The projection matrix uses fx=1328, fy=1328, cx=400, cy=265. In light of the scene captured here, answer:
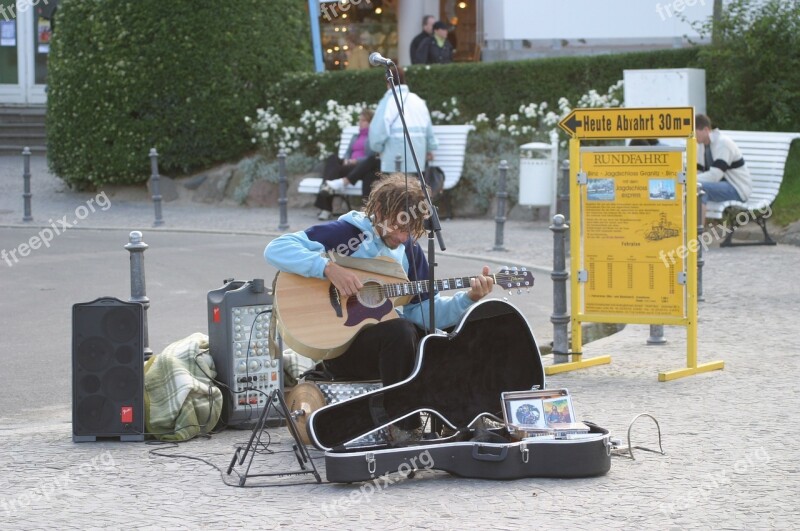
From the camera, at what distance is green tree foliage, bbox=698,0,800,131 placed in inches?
655

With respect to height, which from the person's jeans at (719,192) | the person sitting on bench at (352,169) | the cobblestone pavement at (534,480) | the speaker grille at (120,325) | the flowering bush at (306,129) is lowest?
the cobblestone pavement at (534,480)

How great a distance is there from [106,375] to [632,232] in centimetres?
361

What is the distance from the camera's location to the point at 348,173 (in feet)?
57.6

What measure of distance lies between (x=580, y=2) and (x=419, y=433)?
16.1 metres

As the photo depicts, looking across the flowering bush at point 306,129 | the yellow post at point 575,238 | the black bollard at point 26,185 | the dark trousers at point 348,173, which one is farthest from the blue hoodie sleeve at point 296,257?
the flowering bush at point 306,129

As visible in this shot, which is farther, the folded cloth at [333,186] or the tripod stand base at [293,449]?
the folded cloth at [333,186]

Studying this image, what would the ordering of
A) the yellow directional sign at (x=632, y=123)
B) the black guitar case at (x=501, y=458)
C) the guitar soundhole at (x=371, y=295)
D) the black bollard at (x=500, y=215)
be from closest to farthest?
the black guitar case at (x=501, y=458) → the guitar soundhole at (x=371, y=295) → the yellow directional sign at (x=632, y=123) → the black bollard at (x=500, y=215)

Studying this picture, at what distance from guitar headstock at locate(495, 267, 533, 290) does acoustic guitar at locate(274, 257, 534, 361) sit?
0.27m

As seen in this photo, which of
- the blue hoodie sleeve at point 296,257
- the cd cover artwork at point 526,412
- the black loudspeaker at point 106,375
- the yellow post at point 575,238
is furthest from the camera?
the yellow post at point 575,238

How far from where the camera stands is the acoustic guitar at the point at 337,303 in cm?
642

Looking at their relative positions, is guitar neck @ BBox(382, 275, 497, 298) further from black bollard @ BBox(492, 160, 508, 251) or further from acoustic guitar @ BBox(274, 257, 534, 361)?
black bollard @ BBox(492, 160, 508, 251)

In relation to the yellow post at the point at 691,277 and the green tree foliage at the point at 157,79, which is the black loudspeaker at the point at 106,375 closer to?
the yellow post at the point at 691,277

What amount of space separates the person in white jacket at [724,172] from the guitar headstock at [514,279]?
8.28 m

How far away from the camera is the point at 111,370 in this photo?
262 inches
